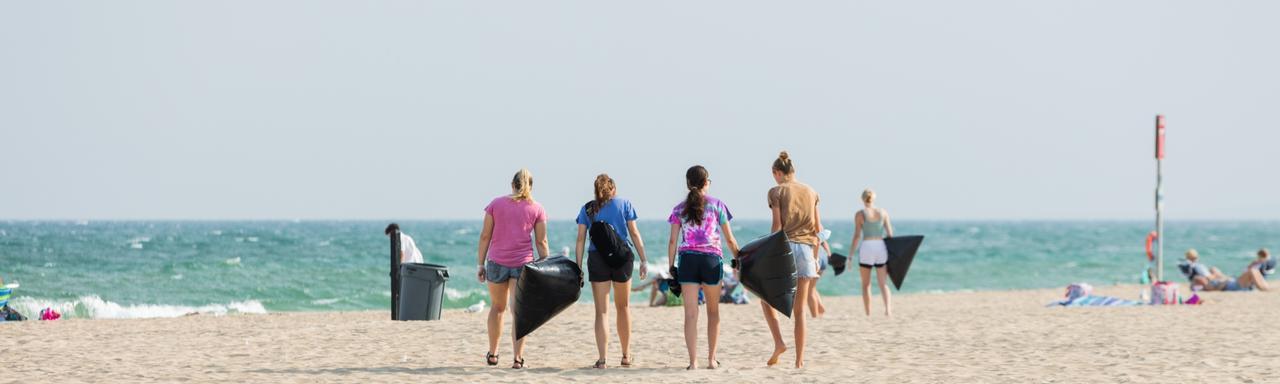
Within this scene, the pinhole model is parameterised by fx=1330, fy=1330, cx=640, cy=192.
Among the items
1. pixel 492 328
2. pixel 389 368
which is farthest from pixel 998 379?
pixel 389 368

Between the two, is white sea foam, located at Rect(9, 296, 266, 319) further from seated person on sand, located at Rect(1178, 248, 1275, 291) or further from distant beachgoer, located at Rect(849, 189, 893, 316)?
seated person on sand, located at Rect(1178, 248, 1275, 291)

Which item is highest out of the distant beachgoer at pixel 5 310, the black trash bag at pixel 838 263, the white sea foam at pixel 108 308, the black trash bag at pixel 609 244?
the black trash bag at pixel 609 244

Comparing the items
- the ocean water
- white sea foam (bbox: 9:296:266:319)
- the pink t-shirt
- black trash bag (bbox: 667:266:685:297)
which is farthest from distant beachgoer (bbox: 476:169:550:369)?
white sea foam (bbox: 9:296:266:319)

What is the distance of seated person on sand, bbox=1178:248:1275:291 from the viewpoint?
74.6ft

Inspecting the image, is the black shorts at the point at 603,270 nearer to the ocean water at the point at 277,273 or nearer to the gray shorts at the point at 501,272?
the gray shorts at the point at 501,272

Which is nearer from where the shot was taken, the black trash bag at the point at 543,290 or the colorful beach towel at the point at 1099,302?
the black trash bag at the point at 543,290

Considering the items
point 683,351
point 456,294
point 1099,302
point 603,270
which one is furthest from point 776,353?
→ point 456,294

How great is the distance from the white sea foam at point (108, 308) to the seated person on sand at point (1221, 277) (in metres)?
17.1

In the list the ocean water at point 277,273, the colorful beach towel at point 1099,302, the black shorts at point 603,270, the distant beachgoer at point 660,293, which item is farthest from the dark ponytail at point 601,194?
the ocean water at point 277,273

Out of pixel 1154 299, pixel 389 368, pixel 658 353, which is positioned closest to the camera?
pixel 389 368

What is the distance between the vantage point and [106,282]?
111 ft

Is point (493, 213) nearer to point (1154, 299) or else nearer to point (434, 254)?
point (1154, 299)

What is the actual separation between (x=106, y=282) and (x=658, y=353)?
26811mm

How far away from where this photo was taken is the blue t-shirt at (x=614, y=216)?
29.2ft
